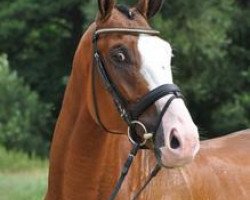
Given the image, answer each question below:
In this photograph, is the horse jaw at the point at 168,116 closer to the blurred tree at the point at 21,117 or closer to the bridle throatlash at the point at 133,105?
the bridle throatlash at the point at 133,105

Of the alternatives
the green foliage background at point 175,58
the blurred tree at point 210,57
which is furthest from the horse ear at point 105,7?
the blurred tree at point 210,57

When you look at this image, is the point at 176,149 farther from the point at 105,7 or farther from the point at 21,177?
the point at 21,177

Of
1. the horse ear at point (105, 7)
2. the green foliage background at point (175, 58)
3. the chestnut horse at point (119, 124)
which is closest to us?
the chestnut horse at point (119, 124)

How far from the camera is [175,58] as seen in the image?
20922 mm

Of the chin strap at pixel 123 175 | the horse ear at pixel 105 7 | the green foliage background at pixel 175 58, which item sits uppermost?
the horse ear at pixel 105 7

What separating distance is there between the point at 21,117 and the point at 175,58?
5801mm

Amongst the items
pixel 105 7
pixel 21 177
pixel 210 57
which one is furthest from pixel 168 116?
pixel 210 57

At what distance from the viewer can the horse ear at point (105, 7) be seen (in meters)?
3.89

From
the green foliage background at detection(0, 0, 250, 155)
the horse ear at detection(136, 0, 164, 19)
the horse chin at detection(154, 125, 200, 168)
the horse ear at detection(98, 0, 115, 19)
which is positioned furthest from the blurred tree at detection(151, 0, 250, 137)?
the horse chin at detection(154, 125, 200, 168)

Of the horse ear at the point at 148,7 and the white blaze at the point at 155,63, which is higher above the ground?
the horse ear at the point at 148,7

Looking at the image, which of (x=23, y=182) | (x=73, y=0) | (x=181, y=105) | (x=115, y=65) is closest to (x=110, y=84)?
(x=115, y=65)

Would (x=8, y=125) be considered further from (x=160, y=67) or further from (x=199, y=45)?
(x=160, y=67)

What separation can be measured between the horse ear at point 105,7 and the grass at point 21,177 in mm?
5630

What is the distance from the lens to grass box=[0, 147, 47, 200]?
1023 centimetres
